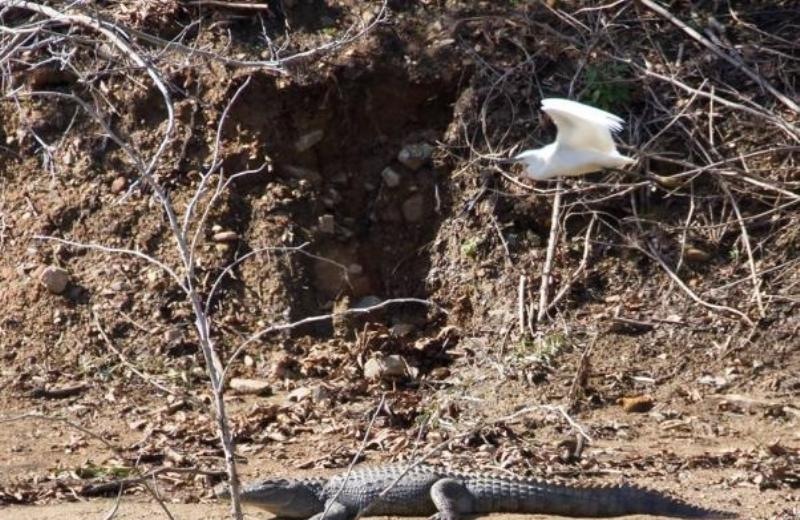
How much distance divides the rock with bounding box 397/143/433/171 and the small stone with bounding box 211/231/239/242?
1.12 m

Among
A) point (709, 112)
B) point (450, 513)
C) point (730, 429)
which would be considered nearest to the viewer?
point (450, 513)

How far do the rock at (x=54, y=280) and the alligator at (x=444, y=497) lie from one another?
273 centimetres

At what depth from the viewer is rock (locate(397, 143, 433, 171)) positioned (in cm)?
956

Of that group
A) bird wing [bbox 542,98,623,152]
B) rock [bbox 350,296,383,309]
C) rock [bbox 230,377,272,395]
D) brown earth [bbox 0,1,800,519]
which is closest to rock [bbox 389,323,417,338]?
brown earth [bbox 0,1,800,519]

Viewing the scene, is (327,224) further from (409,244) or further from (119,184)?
(119,184)

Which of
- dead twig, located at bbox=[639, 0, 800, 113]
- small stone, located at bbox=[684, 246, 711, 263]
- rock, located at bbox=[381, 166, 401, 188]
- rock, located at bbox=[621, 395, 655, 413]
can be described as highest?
dead twig, located at bbox=[639, 0, 800, 113]

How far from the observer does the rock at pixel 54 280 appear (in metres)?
9.20

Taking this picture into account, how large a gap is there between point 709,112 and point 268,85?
2.65 meters

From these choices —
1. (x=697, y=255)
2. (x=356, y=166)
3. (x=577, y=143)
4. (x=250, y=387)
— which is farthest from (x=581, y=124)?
(x=356, y=166)

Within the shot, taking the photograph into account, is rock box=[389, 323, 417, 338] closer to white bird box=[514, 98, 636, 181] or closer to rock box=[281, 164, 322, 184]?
rock box=[281, 164, 322, 184]

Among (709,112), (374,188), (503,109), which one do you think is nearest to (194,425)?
(374,188)

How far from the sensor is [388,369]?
27.6 feet

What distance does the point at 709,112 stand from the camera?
9.21m

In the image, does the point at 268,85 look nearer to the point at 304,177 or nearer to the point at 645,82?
the point at 304,177
